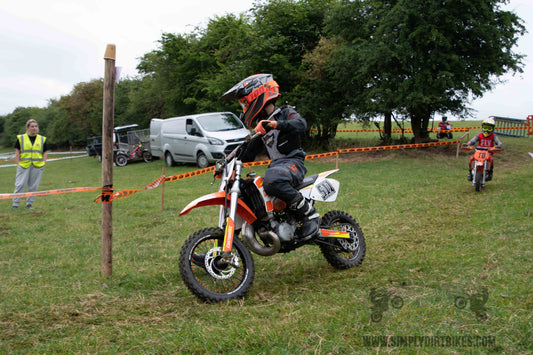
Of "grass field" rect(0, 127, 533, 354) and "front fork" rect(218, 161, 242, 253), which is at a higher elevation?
"front fork" rect(218, 161, 242, 253)

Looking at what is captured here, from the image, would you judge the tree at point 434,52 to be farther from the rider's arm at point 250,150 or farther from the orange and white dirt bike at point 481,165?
the rider's arm at point 250,150

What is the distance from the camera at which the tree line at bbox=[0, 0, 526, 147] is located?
54.6ft

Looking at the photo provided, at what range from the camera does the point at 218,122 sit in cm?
1908

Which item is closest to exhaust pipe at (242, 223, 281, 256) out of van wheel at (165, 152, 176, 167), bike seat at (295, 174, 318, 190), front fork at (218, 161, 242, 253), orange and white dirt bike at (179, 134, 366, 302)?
orange and white dirt bike at (179, 134, 366, 302)

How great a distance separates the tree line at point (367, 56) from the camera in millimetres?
16641

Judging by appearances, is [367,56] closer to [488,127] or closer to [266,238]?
[488,127]

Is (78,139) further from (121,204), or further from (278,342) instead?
(278,342)

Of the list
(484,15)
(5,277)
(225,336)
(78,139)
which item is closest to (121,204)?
(5,277)

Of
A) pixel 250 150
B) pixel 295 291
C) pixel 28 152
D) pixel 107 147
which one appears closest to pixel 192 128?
pixel 28 152

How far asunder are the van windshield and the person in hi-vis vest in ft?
29.4

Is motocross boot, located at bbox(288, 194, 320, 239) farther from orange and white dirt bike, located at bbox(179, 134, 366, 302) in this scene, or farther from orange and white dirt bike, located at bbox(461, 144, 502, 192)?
orange and white dirt bike, located at bbox(461, 144, 502, 192)

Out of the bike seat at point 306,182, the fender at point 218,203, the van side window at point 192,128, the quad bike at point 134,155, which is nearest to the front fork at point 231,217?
the fender at point 218,203

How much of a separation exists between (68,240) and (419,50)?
1484 centimetres

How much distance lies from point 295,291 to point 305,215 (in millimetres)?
823
